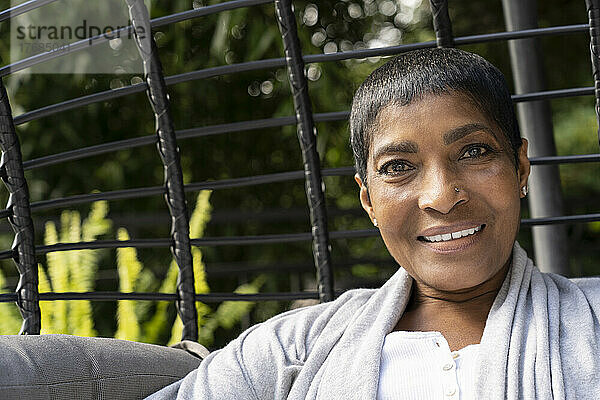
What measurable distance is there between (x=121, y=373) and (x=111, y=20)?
221 cm

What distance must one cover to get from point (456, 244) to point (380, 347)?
0.21 metres

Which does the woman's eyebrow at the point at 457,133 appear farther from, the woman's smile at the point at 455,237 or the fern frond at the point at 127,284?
the fern frond at the point at 127,284

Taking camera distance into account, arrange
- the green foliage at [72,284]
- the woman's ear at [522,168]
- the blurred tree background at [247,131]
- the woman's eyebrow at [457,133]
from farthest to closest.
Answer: the blurred tree background at [247,131]
the green foliage at [72,284]
the woman's ear at [522,168]
the woman's eyebrow at [457,133]

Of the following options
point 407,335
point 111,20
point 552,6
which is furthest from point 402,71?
point 552,6

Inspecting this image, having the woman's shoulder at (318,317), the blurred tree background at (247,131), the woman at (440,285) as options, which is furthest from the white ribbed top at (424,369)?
the blurred tree background at (247,131)

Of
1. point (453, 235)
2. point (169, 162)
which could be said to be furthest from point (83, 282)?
point (453, 235)

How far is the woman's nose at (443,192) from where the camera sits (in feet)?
3.59

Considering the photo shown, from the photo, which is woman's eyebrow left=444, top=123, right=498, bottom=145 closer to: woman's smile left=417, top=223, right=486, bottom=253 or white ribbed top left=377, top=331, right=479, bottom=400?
woman's smile left=417, top=223, right=486, bottom=253

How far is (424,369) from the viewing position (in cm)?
113

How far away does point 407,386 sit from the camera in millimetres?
A: 1122

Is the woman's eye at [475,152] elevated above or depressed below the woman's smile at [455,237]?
above

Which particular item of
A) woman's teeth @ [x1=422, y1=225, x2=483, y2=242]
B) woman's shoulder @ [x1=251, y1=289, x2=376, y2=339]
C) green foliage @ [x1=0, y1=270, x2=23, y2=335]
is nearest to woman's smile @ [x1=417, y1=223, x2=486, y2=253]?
woman's teeth @ [x1=422, y1=225, x2=483, y2=242]

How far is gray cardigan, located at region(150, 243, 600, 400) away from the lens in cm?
101

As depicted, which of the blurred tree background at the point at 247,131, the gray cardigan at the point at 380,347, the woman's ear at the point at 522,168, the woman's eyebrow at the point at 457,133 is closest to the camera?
the gray cardigan at the point at 380,347
